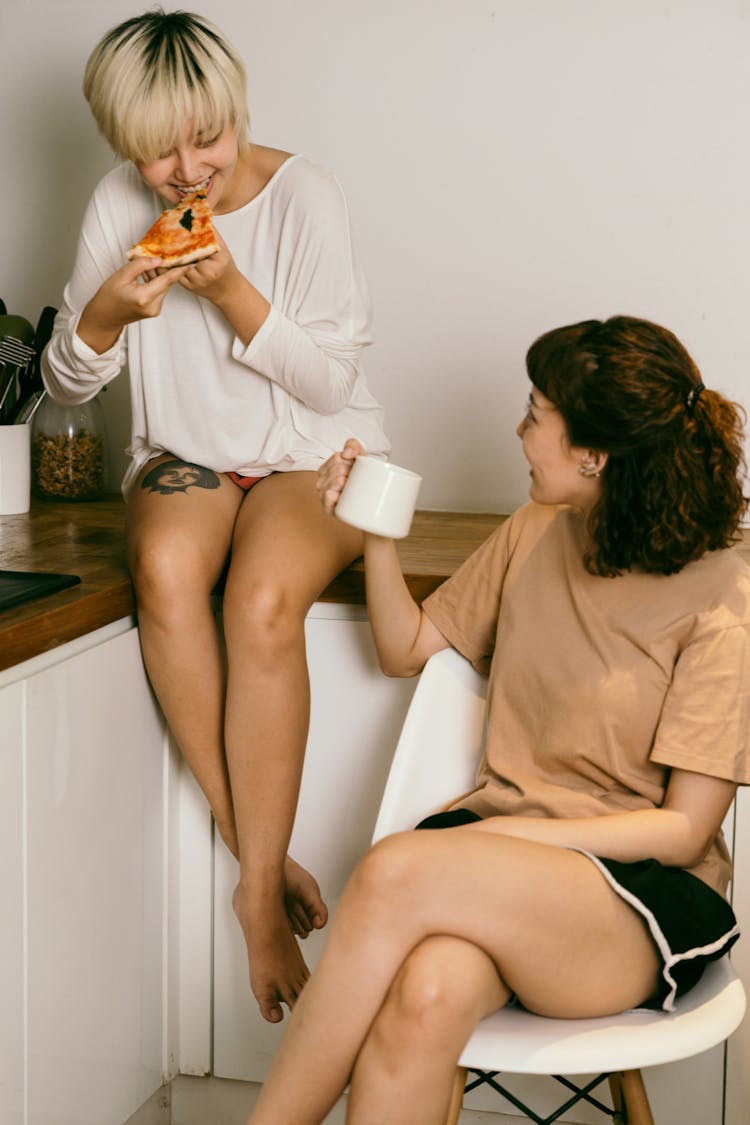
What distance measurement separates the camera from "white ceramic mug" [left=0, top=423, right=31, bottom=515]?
1881 mm

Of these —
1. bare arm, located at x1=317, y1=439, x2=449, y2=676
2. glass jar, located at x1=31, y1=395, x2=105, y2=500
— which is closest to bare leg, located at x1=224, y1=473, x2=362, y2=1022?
bare arm, located at x1=317, y1=439, x2=449, y2=676

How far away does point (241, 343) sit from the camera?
162cm

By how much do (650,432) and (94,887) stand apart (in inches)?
32.1

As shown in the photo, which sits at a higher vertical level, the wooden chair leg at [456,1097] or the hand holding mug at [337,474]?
the hand holding mug at [337,474]

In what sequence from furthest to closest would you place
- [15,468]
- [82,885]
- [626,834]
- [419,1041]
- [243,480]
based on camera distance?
1. [15,468]
2. [243,480]
3. [82,885]
4. [626,834]
5. [419,1041]

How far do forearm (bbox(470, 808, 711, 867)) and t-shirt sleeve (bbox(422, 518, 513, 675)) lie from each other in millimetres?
272

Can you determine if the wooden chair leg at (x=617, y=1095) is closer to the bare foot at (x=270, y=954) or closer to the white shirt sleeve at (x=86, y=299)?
the bare foot at (x=270, y=954)

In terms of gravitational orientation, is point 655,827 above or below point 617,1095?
above

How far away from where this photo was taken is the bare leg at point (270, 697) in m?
1.52

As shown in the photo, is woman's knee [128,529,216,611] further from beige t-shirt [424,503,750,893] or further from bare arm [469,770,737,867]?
bare arm [469,770,737,867]

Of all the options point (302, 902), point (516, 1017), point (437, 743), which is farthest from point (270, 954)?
point (516, 1017)

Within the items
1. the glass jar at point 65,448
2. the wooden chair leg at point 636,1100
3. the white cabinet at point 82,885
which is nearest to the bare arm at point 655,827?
the wooden chair leg at point 636,1100

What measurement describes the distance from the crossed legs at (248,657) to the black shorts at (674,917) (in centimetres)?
46

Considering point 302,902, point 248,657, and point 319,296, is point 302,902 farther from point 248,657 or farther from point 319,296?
point 319,296
